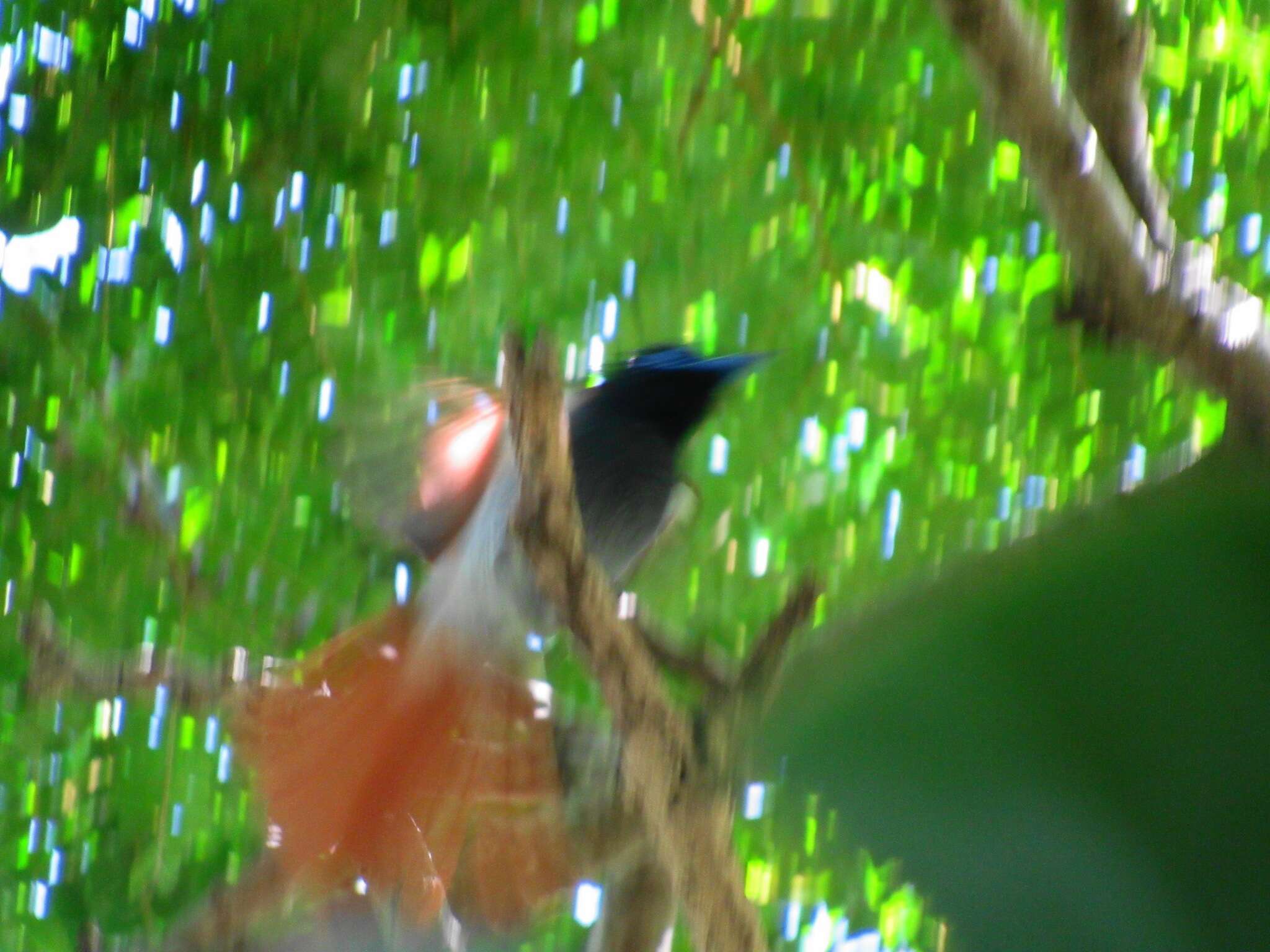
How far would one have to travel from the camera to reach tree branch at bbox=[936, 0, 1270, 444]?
0.59 metres

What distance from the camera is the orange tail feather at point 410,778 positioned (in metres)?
0.73

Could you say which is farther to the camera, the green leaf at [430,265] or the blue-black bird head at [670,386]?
the green leaf at [430,265]

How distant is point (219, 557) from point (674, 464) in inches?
16.4

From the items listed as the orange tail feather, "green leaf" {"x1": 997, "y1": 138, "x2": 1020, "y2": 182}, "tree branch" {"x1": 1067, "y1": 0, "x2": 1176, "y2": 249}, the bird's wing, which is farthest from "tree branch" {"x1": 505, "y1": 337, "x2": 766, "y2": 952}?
"green leaf" {"x1": 997, "y1": 138, "x2": 1020, "y2": 182}

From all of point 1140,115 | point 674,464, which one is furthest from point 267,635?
point 1140,115

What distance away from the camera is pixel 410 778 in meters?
0.76

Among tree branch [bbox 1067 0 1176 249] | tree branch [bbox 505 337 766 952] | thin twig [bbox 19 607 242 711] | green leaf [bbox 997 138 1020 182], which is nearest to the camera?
tree branch [bbox 505 337 766 952]

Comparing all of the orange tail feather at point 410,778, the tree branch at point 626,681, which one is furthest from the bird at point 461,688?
the tree branch at point 626,681

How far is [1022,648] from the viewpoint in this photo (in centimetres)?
24

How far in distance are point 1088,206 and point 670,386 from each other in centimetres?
35

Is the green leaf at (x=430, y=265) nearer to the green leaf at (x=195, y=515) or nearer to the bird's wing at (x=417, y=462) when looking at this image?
the bird's wing at (x=417, y=462)

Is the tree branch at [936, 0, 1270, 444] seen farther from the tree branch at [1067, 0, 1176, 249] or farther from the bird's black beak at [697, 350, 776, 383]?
the bird's black beak at [697, 350, 776, 383]

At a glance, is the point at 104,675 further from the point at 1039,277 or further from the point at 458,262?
the point at 1039,277

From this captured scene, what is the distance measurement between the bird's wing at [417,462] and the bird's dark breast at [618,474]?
0.10m
